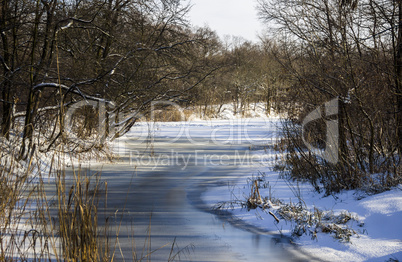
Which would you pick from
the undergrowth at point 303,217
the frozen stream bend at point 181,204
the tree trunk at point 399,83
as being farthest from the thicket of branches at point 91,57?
the tree trunk at point 399,83

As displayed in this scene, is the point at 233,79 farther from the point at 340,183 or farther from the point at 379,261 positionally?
the point at 379,261

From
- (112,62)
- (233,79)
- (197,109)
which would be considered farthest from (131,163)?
(233,79)

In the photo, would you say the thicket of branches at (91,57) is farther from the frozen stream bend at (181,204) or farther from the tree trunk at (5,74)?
the frozen stream bend at (181,204)

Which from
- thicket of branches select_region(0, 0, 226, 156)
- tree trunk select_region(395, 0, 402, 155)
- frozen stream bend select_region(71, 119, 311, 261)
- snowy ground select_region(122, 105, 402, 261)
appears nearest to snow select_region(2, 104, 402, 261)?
snowy ground select_region(122, 105, 402, 261)

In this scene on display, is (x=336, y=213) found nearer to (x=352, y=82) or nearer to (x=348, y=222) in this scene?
(x=348, y=222)

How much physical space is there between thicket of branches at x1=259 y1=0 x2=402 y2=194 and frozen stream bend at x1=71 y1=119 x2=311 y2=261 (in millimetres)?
1111

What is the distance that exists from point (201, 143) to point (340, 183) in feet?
24.0

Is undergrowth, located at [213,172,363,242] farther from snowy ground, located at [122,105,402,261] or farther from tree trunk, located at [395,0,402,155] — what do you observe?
tree trunk, located at [395,0,402,155]

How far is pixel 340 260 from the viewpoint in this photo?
3414 millimetres

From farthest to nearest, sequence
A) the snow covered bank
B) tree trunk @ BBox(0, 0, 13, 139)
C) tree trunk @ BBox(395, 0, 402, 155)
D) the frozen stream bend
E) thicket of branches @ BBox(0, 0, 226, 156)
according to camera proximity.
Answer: thicket of branches @ BBox(0, 0, 226, 156) → tree trunk @ BBox(0, 0, 13, 139) → tree trunk @ BBox(395, 0, 402, 155) → the frozen stream bend → the snow covered bank

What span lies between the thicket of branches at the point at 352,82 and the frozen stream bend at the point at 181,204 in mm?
1111

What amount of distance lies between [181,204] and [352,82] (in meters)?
2.71

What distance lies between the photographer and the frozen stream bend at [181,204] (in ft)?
12.2

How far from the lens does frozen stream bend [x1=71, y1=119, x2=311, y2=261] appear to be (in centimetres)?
372
